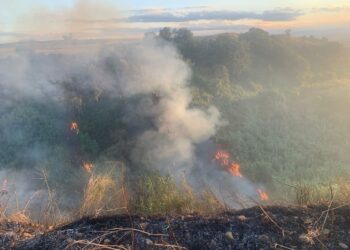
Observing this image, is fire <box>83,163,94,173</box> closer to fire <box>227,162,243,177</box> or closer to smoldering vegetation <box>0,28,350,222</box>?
smoldering vegetation <box>0,28,350,222</box>

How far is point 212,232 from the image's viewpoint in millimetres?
2965

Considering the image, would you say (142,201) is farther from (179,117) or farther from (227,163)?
(179,117)

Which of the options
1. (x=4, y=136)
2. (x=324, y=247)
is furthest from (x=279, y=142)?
(x=324, y=247)

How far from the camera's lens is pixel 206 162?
44.9 feet

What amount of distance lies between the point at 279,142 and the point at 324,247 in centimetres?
1158

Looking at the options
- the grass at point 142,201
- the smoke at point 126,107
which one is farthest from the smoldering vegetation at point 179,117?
the grass at point 142,201

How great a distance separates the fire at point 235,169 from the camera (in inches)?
497

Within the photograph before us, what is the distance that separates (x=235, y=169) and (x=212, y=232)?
9997mm

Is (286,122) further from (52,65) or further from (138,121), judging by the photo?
(52,65)

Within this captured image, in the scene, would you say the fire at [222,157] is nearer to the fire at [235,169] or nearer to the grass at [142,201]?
the fire at [235,169]

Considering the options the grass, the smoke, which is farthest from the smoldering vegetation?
the grass

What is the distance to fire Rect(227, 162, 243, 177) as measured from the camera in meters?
12.6

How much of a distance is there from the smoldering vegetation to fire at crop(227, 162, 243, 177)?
0.20m

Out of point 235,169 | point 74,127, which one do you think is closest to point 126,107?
point 74,127
